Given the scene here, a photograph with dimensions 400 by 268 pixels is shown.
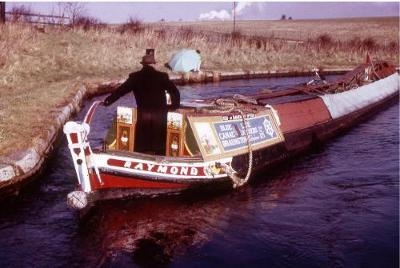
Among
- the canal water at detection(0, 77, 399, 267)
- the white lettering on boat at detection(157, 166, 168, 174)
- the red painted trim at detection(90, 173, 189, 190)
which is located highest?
the white lettering on boat at detection(157, 166, 168, 174)

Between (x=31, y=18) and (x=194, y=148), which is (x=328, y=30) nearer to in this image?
(x=31, y=18)

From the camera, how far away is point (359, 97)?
1805 cm

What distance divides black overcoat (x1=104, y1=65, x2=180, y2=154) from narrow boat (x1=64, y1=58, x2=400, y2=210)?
33cm

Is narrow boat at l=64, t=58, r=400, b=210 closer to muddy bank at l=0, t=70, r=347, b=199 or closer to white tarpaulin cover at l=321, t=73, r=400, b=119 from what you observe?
muddy bank at l=0, t=70, r=347, b=199

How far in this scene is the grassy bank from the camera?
42.8 ft

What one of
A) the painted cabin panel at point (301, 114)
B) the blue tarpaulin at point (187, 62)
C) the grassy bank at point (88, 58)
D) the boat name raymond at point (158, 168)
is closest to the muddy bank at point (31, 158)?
the grassy bank at point (88, 58)

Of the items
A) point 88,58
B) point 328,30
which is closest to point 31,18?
point 88,58

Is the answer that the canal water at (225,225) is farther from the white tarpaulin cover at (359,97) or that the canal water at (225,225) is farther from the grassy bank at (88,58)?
the white tarpaulin cover at (359,97)

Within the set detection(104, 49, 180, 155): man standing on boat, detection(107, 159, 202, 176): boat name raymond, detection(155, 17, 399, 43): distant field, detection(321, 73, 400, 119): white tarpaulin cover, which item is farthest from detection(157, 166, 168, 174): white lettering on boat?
detection(155, 17, 399, 43): distant field

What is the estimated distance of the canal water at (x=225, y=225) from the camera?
7.04 m

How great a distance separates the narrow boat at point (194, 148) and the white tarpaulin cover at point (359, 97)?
6.50ft

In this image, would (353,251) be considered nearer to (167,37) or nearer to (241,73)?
(241,73)

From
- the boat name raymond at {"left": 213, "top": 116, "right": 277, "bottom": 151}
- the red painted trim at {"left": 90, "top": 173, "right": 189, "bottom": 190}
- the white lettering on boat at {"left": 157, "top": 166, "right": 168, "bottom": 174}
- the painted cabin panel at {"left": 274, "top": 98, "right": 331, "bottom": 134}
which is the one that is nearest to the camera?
the red painted trim at {"left": 90, "top": 173, "right": 189, "bottom": 190}

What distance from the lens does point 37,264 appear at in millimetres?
6738
